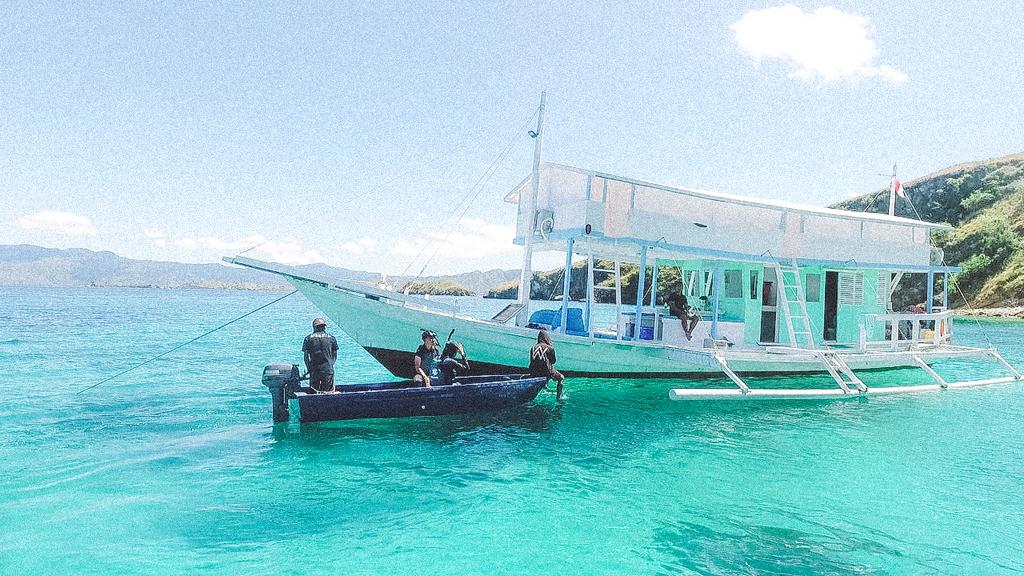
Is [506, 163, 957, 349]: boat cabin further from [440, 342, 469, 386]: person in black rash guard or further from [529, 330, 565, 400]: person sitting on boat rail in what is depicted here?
[440, 342, 469, 386]: person in black rash guard

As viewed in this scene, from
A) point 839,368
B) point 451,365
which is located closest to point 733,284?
point 839,368

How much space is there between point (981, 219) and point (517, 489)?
298 ft

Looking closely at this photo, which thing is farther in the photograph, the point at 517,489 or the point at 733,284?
the point at 733,284

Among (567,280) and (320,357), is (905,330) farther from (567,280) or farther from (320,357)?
(320,357)

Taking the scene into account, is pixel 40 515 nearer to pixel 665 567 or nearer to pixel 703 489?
pixel 665 567

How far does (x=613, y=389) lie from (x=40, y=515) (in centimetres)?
1322

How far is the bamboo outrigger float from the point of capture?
15.1 meters

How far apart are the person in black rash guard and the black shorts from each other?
2436 millimetres

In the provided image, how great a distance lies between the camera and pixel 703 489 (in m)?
9.31

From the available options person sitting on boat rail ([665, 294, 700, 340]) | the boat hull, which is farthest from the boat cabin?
the boat hull

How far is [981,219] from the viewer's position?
3024 inches

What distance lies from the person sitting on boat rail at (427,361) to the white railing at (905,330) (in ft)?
45.5

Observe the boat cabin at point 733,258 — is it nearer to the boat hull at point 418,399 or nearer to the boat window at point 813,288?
the boat window at point 813,288

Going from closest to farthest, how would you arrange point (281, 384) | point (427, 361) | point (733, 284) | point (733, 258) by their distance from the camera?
point (281, 384), point (427, 361), point (733, 258), point (733, 284)
